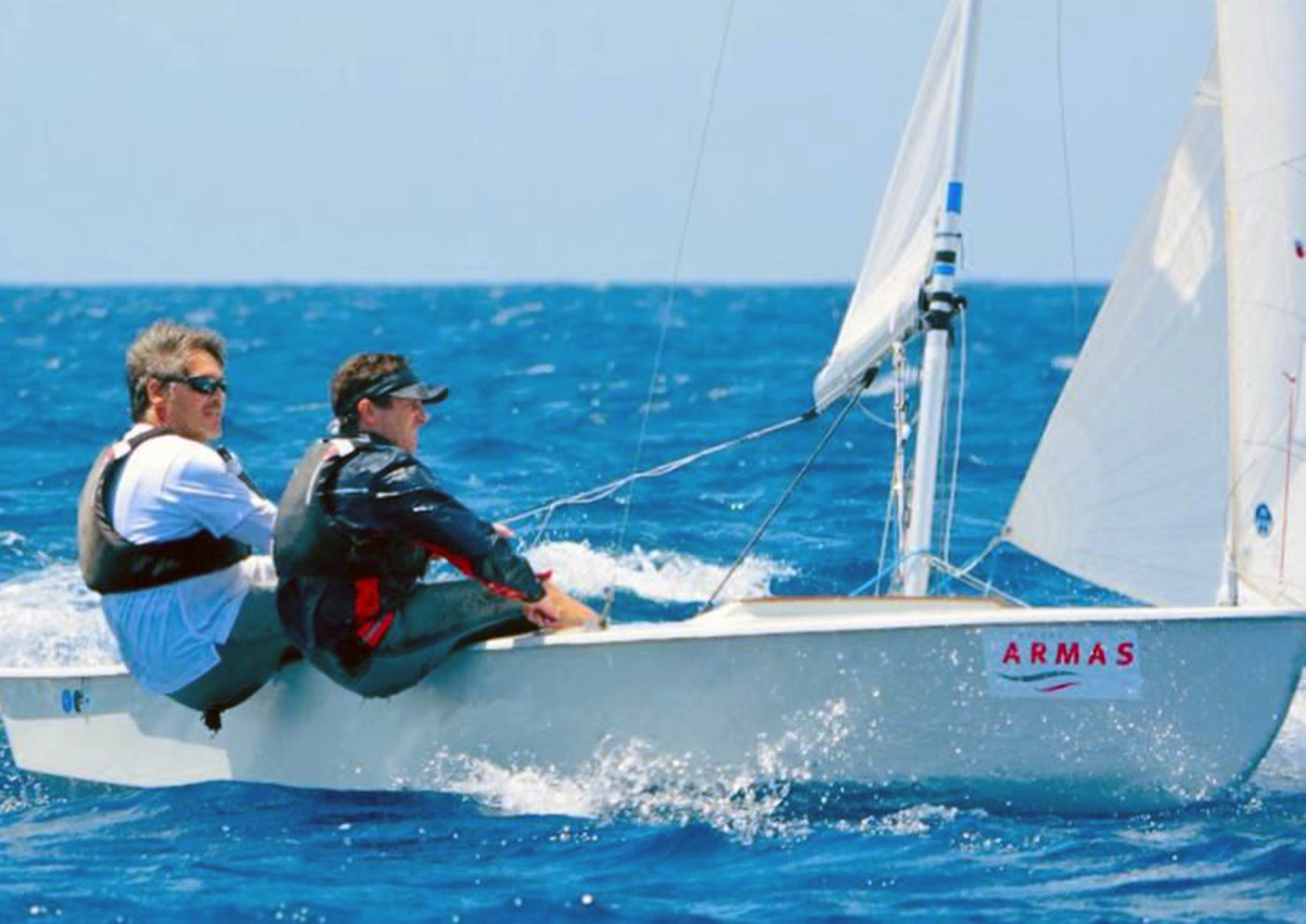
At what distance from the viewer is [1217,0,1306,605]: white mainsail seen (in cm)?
590

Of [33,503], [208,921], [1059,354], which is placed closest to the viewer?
[208,921]

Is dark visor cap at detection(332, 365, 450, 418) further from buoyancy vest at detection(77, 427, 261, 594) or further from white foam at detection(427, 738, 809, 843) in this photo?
white foam at detection(427, 738, 809, 843)

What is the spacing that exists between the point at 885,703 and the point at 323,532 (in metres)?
1.34

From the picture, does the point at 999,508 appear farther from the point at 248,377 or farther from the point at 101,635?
the point at 248,377

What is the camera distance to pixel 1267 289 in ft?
19.7

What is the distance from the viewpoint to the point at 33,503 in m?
11.8

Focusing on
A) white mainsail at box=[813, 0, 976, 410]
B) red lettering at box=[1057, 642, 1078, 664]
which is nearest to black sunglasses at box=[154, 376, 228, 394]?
white mainsail at box=[813, 0, 976, 410]

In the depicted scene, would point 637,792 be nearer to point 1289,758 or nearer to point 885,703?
point 885,703

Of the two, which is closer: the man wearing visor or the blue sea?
the blue sea

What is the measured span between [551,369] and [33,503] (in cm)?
1283

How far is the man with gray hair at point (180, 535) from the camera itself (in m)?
5.71

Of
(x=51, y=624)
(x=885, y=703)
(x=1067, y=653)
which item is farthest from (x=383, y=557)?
(x=51, y=624)

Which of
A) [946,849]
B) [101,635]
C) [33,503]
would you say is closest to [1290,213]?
[946,849]

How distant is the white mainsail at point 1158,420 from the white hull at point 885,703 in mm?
680
